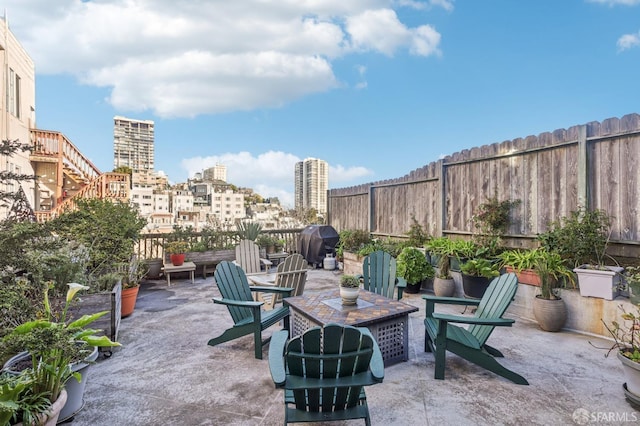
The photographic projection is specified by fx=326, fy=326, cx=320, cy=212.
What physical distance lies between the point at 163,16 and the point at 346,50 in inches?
164

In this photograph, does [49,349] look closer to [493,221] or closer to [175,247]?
[175,247]

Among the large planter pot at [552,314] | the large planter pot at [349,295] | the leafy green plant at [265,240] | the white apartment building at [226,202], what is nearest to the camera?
the large planter pot at [349,295]

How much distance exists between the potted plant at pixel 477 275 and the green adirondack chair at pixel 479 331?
174 centimetres

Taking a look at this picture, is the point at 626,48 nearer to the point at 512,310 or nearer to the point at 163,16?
the point at 512,310

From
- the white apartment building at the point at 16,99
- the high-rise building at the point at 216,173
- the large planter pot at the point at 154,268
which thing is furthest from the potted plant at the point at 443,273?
the high-rise building at the point at 216,173

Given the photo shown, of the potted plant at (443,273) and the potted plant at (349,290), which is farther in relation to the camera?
the potted plant at (443,273)

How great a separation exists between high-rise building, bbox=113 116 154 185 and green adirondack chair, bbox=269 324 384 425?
154ft

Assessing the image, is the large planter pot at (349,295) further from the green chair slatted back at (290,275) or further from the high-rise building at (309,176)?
the high-rise building at (309,176)

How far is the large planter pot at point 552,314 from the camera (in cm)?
355

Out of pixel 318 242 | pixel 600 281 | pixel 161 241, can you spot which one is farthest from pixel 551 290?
pixel 161 241

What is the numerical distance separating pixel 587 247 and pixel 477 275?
1.30 metres

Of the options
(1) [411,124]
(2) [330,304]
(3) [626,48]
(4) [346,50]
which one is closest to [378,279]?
(2) [330,304]

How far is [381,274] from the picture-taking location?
395 centimetres

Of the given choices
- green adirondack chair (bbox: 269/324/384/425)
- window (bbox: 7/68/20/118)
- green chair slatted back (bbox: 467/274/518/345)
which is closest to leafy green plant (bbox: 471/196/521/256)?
green chair slatted back (bbox: 467/274/518/345)
